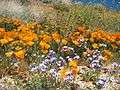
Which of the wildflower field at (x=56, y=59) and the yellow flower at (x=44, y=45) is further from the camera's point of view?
the yellow flower at (x=44, y=45)

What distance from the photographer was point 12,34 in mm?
10531

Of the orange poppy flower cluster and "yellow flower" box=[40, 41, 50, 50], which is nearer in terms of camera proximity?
the orange poppy flower cluster

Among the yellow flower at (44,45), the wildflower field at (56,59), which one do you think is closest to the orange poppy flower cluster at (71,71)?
the wildflower field at (56,59)

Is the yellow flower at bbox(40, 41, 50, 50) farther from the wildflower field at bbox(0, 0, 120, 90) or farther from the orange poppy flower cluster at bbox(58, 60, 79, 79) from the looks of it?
the orange poppy flower cluster at bbox(58, 60, 79, 79)

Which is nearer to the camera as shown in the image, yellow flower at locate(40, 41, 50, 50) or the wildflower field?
the wildflower field

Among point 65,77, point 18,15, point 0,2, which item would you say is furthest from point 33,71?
point 0,2

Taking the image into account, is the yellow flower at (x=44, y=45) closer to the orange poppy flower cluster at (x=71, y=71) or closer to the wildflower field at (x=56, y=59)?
the wildflower field at (x=56, y=59)

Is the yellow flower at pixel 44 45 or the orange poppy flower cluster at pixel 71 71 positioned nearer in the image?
the orange poppy flower cluster at pixel 71 71

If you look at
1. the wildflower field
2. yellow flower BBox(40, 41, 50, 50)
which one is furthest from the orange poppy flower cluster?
yellow flower BBox(40, 41, 50, 50)

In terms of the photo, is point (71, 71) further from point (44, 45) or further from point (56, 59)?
point (44, 45)

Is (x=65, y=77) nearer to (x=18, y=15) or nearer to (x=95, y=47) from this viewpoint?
(x=95, y=47)

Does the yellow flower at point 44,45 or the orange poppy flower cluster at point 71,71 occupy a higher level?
the orange poppy flower cluster at point 71,71

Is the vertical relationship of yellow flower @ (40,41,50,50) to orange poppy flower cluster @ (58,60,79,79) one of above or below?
below

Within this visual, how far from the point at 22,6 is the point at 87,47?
6.35m
